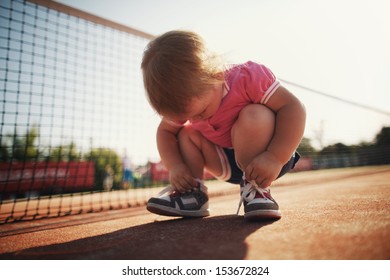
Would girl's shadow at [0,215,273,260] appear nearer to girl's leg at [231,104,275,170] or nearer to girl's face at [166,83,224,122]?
girl's leg at [231,104,275,170]

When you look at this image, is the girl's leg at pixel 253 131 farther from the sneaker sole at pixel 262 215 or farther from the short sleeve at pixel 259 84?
the sneaker sole at pixel 262 215

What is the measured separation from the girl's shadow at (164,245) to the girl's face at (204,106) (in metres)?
0.38

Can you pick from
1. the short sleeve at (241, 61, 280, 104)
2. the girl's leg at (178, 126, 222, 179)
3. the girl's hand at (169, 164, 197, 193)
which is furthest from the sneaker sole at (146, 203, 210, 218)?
the short sleeve at (241, 61, 280, 104)

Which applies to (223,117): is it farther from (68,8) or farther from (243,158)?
(68,8)

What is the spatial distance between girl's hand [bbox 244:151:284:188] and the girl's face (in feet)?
0.85

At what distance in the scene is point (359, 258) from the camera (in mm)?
497

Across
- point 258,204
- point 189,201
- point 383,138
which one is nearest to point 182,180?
point 189,201

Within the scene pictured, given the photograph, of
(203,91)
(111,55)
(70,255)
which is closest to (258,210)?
(203,91)

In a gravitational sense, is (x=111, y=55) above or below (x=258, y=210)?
above

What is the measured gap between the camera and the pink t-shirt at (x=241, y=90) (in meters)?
1.07

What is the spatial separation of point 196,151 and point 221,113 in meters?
0.27

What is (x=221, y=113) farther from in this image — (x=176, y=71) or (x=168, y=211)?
(x=168, y=211)
